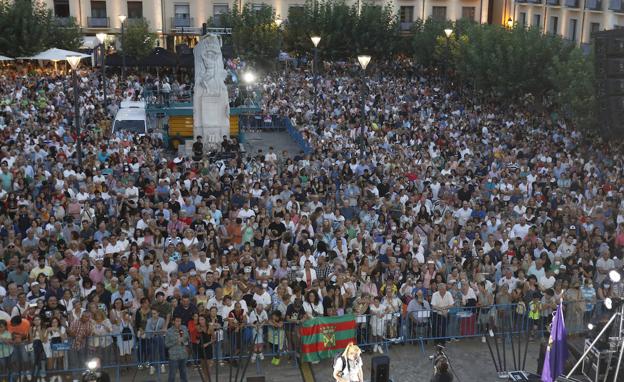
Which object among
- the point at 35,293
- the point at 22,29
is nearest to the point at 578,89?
the point at 35,293

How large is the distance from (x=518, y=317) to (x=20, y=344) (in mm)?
8138

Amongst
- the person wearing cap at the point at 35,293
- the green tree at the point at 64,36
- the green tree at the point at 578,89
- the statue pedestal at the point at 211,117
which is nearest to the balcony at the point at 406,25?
the green tree at the point at 64,36

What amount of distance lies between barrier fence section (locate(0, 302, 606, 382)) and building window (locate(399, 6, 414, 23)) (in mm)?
46624

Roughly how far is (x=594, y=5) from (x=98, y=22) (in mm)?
33452

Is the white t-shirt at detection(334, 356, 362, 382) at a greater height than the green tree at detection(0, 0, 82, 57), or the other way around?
the green tree at detection(0, 0, 82, 57)

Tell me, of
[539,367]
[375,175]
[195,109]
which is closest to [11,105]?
[195,109]

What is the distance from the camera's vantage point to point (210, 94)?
26.0 metres

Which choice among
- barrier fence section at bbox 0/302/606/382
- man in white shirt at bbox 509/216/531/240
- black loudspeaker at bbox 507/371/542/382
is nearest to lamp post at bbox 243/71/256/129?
man in white shirt at bbox 509/216/531/240

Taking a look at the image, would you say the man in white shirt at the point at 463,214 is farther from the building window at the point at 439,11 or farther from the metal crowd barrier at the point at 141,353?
the building window at the point at 439,11

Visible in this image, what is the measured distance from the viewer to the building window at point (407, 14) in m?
57.5

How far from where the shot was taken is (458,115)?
99.0ft

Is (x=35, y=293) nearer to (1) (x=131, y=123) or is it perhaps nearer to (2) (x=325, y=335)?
(2) (x=325, y=335)

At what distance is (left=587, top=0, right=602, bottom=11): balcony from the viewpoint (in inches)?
1535

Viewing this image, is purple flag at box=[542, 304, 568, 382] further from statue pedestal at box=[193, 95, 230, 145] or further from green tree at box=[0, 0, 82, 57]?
green tree at box=[0, 0, 82, 57]
